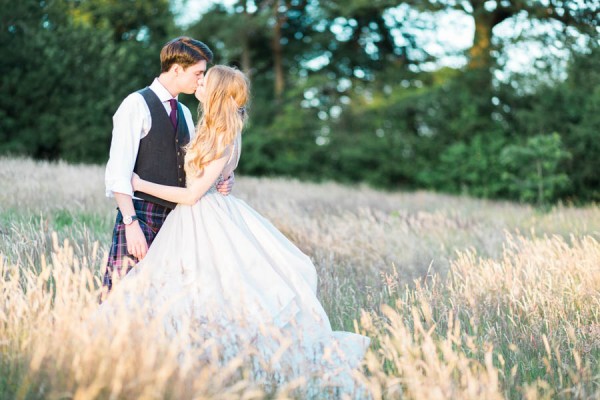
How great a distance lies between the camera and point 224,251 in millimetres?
3482

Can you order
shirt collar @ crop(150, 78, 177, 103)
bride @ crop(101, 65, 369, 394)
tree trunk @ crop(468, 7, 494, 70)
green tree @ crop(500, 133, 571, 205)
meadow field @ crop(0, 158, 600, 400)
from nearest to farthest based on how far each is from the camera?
meadow field @ crop(0, 158, 600, 400) < bride @ crop(101, 65, 369, 394) < shirt collar @ crop(150, 78, 177, 103) < green tree @ crop(500, 133, 571, 205) < tree trunk @ crop(468, 7, 494, 70)

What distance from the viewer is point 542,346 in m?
3.79

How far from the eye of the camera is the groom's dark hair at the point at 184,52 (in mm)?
3631

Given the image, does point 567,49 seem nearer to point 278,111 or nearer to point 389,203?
point 389,203

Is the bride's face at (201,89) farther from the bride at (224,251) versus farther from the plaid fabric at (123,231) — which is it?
the plaid fabric at (123,231)

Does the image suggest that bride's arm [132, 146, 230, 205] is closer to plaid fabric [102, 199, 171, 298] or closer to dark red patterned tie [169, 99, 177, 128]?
plaid fabric [102, 199, 171, 298]

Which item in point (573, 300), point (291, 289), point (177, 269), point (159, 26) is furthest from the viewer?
point (159, 26)

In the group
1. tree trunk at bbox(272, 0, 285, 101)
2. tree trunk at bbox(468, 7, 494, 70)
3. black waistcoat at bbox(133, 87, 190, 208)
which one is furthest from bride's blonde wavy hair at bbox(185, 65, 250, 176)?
tree trunk at bbox(272, 0, 285, 101)

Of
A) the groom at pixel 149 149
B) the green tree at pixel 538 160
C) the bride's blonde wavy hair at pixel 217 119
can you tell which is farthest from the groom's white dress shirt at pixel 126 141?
the green tree at pixel 538 160

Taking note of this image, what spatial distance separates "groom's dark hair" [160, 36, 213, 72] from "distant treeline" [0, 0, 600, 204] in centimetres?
973

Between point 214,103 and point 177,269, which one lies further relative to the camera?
point 214,103

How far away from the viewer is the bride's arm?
11.5 ft

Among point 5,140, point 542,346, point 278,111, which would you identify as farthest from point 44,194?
point 278,111

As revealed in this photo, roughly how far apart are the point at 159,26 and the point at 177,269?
1984 centimetres
